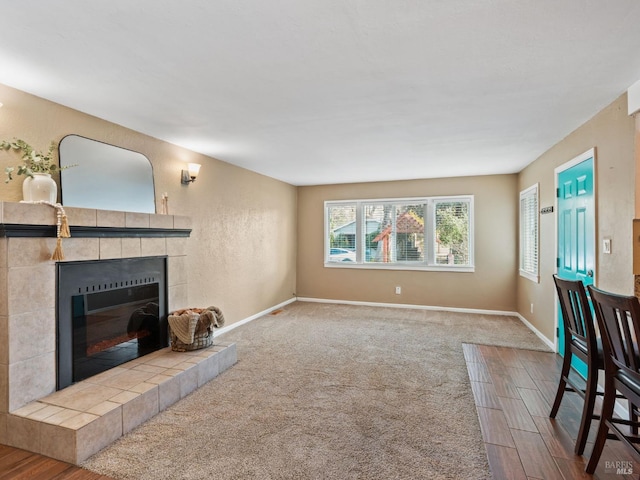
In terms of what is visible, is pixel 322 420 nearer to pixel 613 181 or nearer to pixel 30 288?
pixel 30 288

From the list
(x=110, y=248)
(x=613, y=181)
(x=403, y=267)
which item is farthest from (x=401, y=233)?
(x=110, y=248)

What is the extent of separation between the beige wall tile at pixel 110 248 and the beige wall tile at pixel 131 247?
0.13ft

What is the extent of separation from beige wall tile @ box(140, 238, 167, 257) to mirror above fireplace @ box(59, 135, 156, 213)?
13.2 inches

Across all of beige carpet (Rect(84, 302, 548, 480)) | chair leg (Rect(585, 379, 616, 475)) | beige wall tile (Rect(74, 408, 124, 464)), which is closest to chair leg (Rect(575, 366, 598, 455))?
chair leg (Rect(585, 379, 616, 475))

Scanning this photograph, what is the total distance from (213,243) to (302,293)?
286 centimetres

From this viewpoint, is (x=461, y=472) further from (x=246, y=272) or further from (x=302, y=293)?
(x=302, y=293)

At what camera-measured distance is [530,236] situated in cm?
486

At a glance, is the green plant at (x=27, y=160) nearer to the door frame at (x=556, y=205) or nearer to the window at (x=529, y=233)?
the door frame at (x=556, y=205)

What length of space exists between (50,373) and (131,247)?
1105 millimetres

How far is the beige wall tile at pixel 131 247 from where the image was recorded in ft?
9.63

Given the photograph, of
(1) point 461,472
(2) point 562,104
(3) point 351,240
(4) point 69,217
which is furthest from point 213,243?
(2) point 562,104

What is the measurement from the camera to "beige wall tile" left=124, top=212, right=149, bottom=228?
9.61 feet

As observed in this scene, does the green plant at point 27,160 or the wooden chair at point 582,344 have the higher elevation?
Result: the green plant at point 27,160

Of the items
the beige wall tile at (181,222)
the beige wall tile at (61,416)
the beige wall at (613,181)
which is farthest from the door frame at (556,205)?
the beige wall tile at (61,416)
